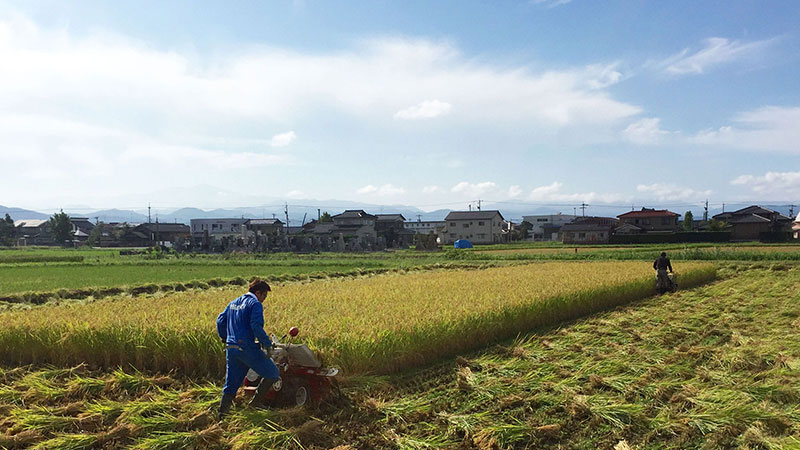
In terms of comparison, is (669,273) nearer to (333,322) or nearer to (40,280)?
(333,322)

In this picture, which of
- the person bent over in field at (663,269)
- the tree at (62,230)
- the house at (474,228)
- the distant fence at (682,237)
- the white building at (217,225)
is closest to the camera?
the person bent over in field at (663,269)

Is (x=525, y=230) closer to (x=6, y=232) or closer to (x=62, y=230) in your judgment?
(x=62, y=230)

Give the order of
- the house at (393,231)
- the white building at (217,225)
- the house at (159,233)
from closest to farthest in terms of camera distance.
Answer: the house at (393,231)
the house at (159,233)
the white building at (217,225)

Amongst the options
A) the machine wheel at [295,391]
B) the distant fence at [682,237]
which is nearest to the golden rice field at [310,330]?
the machine wheel at [295,391]

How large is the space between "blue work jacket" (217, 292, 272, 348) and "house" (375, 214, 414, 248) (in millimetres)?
54116

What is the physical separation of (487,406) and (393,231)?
60.5m

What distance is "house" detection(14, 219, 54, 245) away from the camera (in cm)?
8531

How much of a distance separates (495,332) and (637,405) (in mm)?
3649

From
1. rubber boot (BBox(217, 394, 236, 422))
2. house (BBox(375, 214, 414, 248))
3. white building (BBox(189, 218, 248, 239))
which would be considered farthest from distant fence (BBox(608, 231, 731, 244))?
white building (BBox(189, 218, 248, 239))

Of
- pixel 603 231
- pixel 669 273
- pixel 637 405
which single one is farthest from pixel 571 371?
pixel 603 231

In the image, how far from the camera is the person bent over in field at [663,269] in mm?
15191

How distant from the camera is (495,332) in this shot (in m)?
9.17

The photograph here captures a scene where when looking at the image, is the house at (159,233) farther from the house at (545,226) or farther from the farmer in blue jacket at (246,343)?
the farmer in blue jacket at (246,343)

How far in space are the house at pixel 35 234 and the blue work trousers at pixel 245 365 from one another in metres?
95.3
